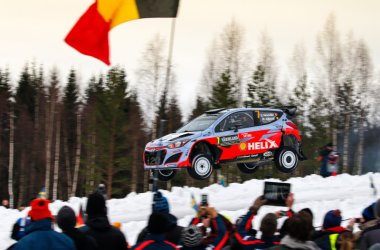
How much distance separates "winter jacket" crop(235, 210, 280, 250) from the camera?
19.6ft

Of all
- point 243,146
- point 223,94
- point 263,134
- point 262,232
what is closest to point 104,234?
point 262,232

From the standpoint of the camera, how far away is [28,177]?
4597 cm

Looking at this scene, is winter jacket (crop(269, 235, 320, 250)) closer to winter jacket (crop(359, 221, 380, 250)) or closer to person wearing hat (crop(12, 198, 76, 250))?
winter jacket (crop(359, 221, 380, 250))

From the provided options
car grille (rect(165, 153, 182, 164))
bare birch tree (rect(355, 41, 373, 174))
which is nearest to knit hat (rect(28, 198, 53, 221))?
car grille (rect(165, 153, 182, 164))

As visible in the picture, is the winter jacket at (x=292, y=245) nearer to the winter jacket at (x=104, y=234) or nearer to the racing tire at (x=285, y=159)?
the winter jacket at (x=104, y=234)

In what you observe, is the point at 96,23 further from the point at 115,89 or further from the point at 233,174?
the point at 115,89

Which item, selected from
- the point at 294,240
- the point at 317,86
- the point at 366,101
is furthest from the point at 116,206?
the point at 366,101

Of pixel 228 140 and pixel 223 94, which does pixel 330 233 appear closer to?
pixel 228 140

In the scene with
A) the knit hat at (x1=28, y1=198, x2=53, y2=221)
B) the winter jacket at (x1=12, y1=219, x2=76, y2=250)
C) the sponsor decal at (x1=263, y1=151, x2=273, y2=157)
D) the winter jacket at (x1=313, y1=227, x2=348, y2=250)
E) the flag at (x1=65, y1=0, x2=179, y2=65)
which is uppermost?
the flag at (x1=65, y1=0, x2=179, y2=65)

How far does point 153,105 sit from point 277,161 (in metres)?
20.1

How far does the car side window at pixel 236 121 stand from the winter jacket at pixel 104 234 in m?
9.25

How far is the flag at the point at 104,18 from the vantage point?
916 centimetres

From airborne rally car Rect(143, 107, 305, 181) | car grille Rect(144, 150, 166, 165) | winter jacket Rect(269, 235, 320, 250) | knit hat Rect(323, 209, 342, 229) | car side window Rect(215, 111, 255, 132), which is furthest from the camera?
car side window Rect(215, 111, 255, 132)

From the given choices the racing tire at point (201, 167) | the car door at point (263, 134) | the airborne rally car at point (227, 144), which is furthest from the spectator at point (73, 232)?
the car door at point (263, 134)
